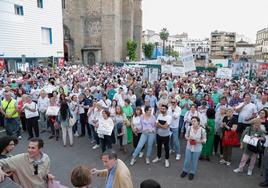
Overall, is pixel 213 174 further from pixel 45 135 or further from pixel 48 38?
pixel 48 38

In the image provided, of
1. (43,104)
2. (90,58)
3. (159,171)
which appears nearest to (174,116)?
(159,171)

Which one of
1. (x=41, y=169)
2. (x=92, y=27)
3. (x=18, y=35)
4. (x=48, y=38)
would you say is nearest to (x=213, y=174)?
(x=41, y=169)

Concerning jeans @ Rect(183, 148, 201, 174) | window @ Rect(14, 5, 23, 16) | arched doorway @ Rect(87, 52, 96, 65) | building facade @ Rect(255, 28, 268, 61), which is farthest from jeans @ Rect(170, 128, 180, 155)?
building facade @ Rect(255, 28, 268, 61)

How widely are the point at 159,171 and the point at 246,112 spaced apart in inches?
151

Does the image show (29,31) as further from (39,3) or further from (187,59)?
(187,59)

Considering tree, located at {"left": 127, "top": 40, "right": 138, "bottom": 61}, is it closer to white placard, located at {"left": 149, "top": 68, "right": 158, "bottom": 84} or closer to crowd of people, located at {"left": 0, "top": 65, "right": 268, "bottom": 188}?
white placard, located at {"left": 149, "top": 68, "right": 158, "bottom": 84}

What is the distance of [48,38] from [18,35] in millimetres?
4410

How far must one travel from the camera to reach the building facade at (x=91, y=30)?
153 feet

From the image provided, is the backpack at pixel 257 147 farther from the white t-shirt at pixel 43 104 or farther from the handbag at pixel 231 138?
the white t-shirt at pixel 43 104

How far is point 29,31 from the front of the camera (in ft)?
73.2

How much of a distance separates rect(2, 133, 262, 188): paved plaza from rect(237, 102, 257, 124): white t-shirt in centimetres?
110

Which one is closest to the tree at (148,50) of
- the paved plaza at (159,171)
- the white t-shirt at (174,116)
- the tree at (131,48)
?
the tree at (131,48)

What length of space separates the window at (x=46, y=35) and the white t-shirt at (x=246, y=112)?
853 inches

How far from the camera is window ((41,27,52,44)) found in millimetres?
24564
